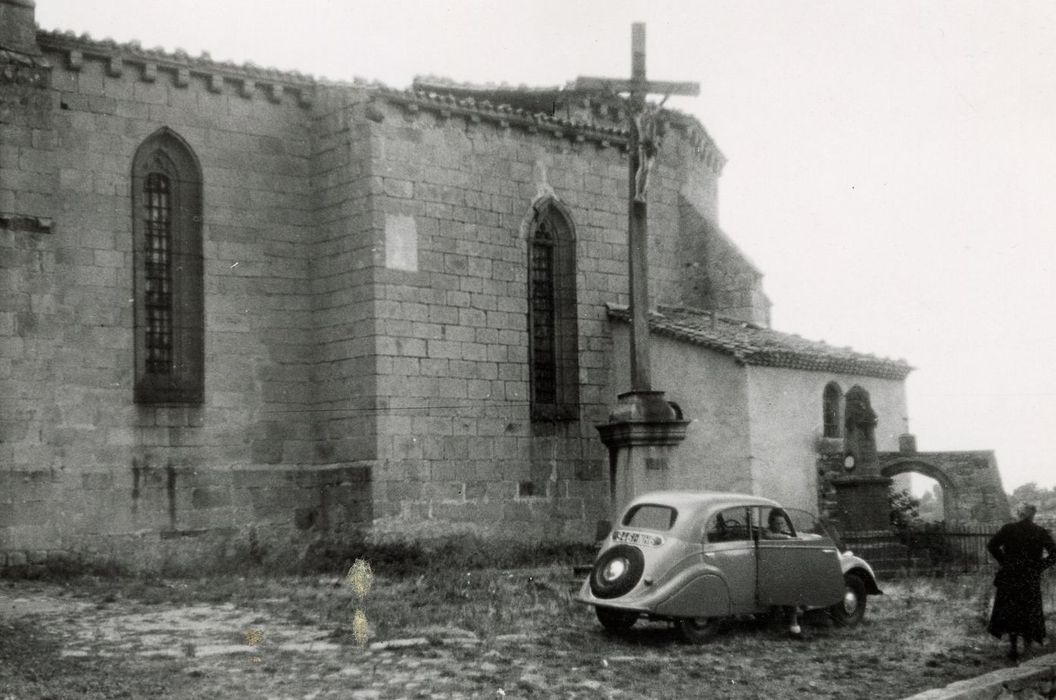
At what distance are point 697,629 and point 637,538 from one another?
100 centimetres

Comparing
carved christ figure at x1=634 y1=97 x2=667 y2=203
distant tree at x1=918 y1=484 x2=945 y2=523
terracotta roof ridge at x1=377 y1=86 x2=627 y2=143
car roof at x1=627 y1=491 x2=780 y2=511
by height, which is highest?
terracotta roof ridge at x1=377 y1=86 x2=627 y2=143

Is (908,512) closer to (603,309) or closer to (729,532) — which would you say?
(603,309)

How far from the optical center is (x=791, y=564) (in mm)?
12047

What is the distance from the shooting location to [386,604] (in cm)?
1294

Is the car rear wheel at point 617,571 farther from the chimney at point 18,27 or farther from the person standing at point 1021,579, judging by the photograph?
the chimney at point 18,27

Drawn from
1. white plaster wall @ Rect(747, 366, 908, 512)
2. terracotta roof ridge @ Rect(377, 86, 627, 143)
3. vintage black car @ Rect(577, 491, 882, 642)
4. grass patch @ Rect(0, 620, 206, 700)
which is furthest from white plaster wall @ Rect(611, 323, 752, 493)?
grass patch @ Rect(0, 620, 206, 700)

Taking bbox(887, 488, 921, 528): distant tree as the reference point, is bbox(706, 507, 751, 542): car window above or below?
above

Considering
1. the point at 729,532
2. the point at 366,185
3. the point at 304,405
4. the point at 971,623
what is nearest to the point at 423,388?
the point at 304,405

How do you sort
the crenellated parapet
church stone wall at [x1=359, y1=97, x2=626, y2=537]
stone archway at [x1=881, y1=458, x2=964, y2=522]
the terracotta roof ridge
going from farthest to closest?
stone archway at [x1=881, y1=458, x2=964, y2=522]
the terracotta roof ridge
church stone wall at [x1=359, y1=97, x2=626, y2=537]
the crenellated parapet

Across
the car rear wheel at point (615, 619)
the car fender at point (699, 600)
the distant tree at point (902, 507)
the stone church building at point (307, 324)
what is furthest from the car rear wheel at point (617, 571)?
the distant tree at point (902, 507)

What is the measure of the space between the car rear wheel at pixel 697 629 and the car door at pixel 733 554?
0.26m

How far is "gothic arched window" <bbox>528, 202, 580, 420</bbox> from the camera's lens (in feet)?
65.1

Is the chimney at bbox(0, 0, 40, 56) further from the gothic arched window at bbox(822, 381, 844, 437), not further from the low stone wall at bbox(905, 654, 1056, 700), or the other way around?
the gothic arched window at bbox(822, 381, 844, 437)

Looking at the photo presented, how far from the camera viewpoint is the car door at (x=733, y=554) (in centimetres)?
1152
